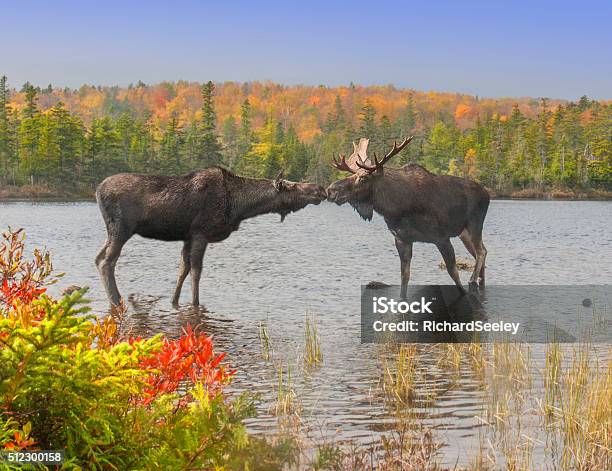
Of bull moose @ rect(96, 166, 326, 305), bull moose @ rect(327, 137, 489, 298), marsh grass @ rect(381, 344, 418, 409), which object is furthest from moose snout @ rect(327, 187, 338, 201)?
marsh grass @ rect(381, 344, 418, 409)

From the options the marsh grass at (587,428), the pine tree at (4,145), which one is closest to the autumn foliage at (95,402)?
the marsh grass at (587,428)

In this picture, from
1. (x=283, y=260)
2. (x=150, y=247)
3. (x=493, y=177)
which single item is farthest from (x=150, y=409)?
(x=493, y=177)

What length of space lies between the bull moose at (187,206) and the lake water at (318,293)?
1193mm

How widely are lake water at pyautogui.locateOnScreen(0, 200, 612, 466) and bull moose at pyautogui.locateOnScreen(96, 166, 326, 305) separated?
1.19 m

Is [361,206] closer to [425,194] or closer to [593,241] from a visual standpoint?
[425,194]

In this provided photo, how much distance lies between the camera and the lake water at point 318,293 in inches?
325

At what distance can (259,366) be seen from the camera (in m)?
10.7

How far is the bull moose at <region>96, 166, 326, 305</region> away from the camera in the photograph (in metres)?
15.6

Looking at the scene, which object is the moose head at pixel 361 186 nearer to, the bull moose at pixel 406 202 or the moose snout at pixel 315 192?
the bull moose at pixel 406 202

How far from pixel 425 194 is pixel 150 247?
2098cm

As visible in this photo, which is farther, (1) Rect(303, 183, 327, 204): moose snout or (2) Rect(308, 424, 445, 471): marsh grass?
(1) Rect(303, 183, 327, 204): moose snout

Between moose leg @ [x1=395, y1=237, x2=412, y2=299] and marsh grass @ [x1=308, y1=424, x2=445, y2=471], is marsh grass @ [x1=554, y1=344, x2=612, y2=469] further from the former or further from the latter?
moose leg @ [x1=395, y1=237, x2=412, y2=299]

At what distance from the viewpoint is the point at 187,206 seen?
15.7 metres

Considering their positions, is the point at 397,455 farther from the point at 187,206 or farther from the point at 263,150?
the point at 263,150
